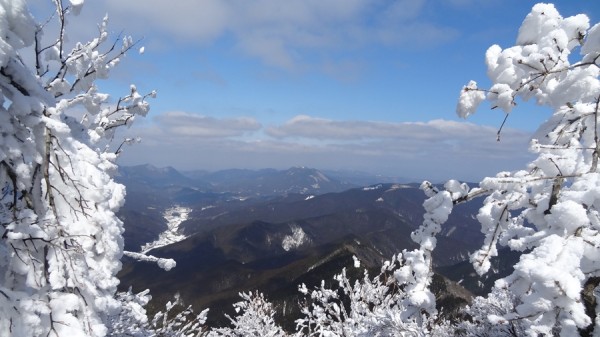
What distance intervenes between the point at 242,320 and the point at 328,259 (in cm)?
13052

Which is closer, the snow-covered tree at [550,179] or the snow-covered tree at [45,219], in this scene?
the snow-covered tree at [550,179]

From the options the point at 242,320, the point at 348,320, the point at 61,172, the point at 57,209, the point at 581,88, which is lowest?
the point at 242,320

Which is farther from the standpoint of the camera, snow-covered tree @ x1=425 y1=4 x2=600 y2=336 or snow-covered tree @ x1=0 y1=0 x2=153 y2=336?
snow-covered tree @ x1=0 y1=0 x2=153 y2=336

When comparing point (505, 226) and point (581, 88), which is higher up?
point (581, 88)

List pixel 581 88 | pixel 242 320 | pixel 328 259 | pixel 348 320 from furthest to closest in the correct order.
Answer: pixel 328 259 < pixel 242 320 < pixel 348 320 < pixel 581 88

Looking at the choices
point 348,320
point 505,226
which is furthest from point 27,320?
point 348,320

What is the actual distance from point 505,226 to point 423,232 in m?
0.64

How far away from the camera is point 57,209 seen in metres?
2.58

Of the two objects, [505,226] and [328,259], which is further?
[328,259]

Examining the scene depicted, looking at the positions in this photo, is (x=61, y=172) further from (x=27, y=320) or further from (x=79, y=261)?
(x=27, y=320)

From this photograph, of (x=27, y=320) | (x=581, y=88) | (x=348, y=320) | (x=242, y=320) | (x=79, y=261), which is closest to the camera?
(x=581, y=88)

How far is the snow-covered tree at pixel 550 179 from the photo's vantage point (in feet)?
5.33

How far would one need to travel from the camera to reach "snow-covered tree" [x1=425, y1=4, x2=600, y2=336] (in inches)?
64.0

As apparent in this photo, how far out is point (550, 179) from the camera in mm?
2385
